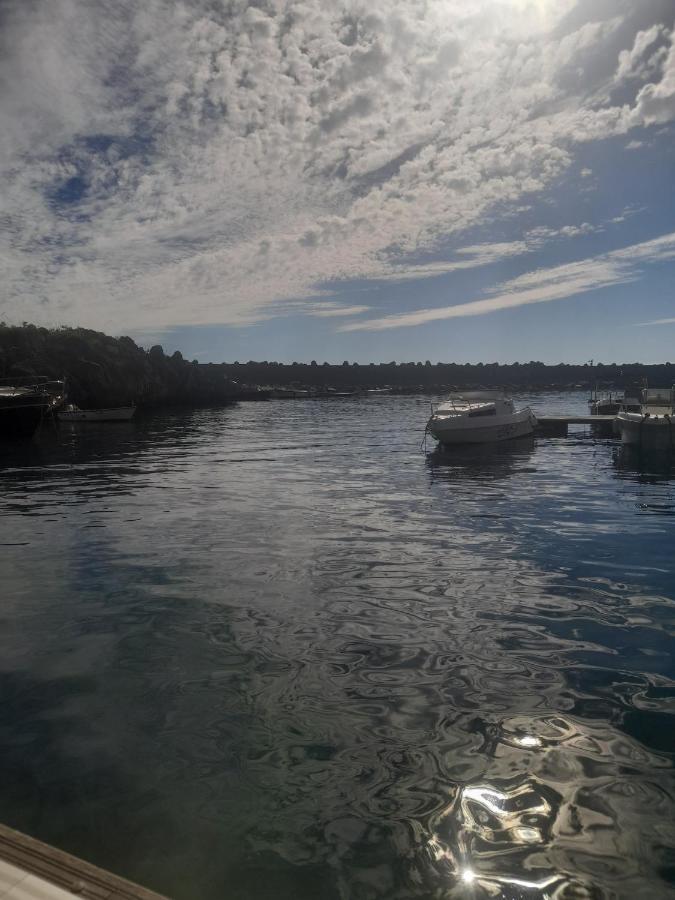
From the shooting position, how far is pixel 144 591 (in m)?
11.1

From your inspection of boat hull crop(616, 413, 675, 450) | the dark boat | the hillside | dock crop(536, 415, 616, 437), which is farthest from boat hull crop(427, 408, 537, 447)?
the hillside

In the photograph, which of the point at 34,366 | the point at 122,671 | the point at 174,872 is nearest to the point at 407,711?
the point at 174,872

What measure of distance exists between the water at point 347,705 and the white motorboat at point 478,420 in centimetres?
2130

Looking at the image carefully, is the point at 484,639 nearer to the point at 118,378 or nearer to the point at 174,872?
the point at 174,872

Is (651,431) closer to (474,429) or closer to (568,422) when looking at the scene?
(474,429)

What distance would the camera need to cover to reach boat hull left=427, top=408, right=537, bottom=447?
37.7 m

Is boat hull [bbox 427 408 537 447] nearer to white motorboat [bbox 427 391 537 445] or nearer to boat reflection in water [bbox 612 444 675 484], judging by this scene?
white motorboat [bbox 427 391 537 445]

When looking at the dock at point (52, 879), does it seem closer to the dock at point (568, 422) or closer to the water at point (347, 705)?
the water at point (347, 705)

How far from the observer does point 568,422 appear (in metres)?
51.2

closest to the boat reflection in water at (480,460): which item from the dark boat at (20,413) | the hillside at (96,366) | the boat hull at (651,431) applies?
the boat hull at (651,431)

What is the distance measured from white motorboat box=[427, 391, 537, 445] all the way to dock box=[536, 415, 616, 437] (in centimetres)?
636

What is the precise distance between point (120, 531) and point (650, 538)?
46.7ft

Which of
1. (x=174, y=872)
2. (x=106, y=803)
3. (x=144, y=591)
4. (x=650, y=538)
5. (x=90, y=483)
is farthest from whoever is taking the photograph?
(x=90, y=483)

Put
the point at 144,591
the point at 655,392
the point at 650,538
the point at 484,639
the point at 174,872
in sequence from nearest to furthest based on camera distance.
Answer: the point at 174,872, the point at 484,639, the point at 144,591, the point at 650,538, the point at 655,392
